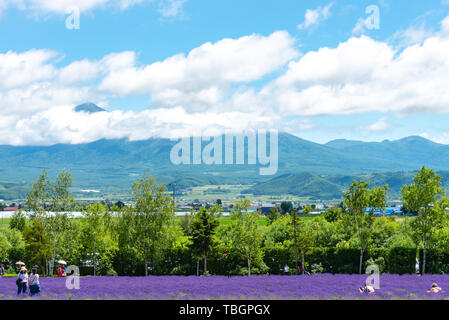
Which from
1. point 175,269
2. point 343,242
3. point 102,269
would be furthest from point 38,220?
point 343,242

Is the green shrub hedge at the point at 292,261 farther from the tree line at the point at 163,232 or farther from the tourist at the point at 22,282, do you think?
the tourist at the point at 22,282

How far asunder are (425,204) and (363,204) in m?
5.93

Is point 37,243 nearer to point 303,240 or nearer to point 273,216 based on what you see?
point 303,240

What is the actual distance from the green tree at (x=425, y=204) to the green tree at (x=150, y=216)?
25490 millimetres

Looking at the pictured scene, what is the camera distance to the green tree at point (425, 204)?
45375 millimetres

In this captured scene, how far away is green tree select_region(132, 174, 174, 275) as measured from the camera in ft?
160

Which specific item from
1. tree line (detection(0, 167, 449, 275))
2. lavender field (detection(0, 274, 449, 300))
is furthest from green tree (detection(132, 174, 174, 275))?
lavender field (detection(0, 274, 449, 300))

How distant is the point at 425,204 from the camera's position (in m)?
45.9

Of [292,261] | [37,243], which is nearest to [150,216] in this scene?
[37,243]

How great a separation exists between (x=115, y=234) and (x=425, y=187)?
3525cm

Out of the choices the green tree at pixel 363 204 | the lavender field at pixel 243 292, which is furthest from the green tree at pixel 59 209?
the green tree at pixel 363 204

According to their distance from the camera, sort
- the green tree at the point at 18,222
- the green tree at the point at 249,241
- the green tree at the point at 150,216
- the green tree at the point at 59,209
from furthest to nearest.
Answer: the green tree at the point at 18,222
the green tree at the point at 150,216
the green tree at the point at 59,209
the green tree at the point at 249,241
